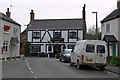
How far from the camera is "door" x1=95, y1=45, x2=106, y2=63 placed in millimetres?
24206

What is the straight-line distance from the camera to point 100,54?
24.3 meters

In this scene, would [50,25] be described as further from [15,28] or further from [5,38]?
[5,38]

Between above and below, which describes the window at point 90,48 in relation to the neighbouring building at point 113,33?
below

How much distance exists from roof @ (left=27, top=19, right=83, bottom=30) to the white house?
56.4ft

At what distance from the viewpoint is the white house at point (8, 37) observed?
44.2 metres

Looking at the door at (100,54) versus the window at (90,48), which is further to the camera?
the window at (90,48)

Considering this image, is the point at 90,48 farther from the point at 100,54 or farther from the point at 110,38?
the point at 110,38

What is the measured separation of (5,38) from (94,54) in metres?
24.5

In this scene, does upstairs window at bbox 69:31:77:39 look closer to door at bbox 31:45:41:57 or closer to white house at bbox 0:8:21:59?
door at bbox 31:45:41:57

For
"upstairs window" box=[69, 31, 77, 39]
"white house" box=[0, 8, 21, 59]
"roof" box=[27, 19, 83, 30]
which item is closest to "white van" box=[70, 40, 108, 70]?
"white house" box=[0, 8, 21, 59]

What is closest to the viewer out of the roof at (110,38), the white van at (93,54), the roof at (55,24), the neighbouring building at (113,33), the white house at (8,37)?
the white van at (93,54)

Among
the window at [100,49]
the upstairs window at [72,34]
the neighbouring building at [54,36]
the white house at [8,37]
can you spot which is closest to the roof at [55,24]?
the neighbouring building at [54,36]

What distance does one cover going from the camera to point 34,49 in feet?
231

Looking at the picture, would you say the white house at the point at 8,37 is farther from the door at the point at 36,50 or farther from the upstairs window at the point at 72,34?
the upstairs window at the point at 72,34
